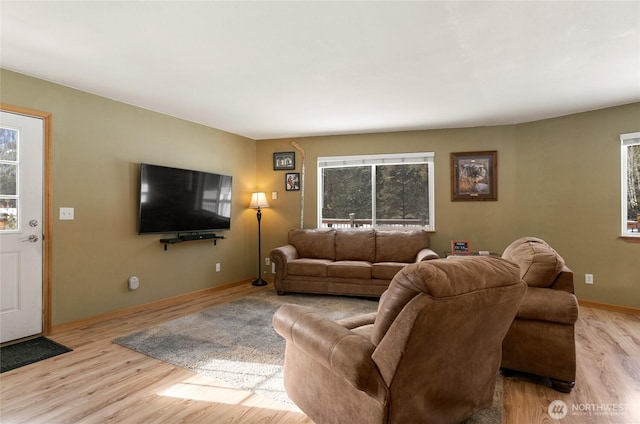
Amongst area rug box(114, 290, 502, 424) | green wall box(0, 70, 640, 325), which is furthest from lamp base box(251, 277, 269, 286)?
area rug box(114, 290, 502, 424)

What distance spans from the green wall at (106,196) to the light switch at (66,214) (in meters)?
0.06

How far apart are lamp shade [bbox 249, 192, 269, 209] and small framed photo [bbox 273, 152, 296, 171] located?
1.77 ft

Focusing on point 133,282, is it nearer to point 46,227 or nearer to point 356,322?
point 46,227

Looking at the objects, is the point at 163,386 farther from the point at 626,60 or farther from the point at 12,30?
the point at 626,60

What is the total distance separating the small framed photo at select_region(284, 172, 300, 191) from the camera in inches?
229

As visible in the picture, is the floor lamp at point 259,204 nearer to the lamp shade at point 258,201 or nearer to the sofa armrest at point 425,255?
the lamp shade at point 258,201

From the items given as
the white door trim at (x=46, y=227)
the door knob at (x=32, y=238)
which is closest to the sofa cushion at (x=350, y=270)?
the white door trim at (x=46, y=227)

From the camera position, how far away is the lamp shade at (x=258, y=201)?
18.6 ft

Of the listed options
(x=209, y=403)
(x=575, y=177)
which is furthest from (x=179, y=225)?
(x=575, y=177)

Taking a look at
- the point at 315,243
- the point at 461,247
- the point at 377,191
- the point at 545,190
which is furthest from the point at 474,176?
the point at 315,243

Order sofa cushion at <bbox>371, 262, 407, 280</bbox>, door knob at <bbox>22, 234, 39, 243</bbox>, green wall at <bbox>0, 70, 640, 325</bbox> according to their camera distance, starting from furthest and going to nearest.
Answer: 1. sofa cushion at <bbox>371, 262, 407, 280</bbox>
2. green wall at <bbox>0, 70, 640, 325</bbox>
3. door knob at <bbox>22, 234, 39, 243</bbox>

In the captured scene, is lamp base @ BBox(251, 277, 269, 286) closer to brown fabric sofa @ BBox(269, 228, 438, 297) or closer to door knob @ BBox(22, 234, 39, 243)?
brown fabric sofa @ BBox(269, 228, 438, 297)

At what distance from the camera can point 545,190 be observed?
4.66m

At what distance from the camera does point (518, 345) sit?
2.30 metres
